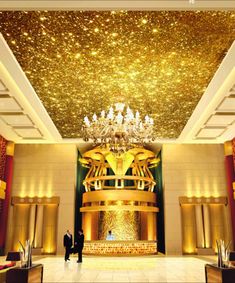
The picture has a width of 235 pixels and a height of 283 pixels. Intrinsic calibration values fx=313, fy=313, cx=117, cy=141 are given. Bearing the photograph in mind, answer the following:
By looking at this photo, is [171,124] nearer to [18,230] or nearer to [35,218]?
[35,218]

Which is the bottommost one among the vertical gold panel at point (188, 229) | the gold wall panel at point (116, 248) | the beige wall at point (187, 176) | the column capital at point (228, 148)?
the gold wall panel at point (116, 248)

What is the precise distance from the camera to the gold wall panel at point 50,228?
44.2ft

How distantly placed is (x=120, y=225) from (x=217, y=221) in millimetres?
4274

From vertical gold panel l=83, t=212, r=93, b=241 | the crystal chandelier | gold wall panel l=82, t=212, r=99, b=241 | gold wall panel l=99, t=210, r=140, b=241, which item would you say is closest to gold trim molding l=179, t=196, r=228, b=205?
gold wall panel l=99, t=210, r=140, b=241

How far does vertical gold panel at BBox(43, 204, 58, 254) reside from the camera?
44.2 feet

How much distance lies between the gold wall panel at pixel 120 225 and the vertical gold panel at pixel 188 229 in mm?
2059

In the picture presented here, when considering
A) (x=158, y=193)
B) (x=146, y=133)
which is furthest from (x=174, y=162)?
(x=146, y=133)

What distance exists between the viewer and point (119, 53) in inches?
283

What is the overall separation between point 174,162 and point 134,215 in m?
3.05

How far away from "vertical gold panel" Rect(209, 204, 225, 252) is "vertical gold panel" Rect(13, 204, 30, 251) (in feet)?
26.7

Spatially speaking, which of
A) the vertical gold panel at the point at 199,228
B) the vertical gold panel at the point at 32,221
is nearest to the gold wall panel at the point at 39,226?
the vertical gold panel at the point at 32,221

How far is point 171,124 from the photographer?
1244 cm

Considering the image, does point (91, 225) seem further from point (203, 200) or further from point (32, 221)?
point (203, 200)

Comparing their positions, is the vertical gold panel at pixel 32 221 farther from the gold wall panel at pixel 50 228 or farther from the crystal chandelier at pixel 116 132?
the crystal chandelier at pixel 116 132
